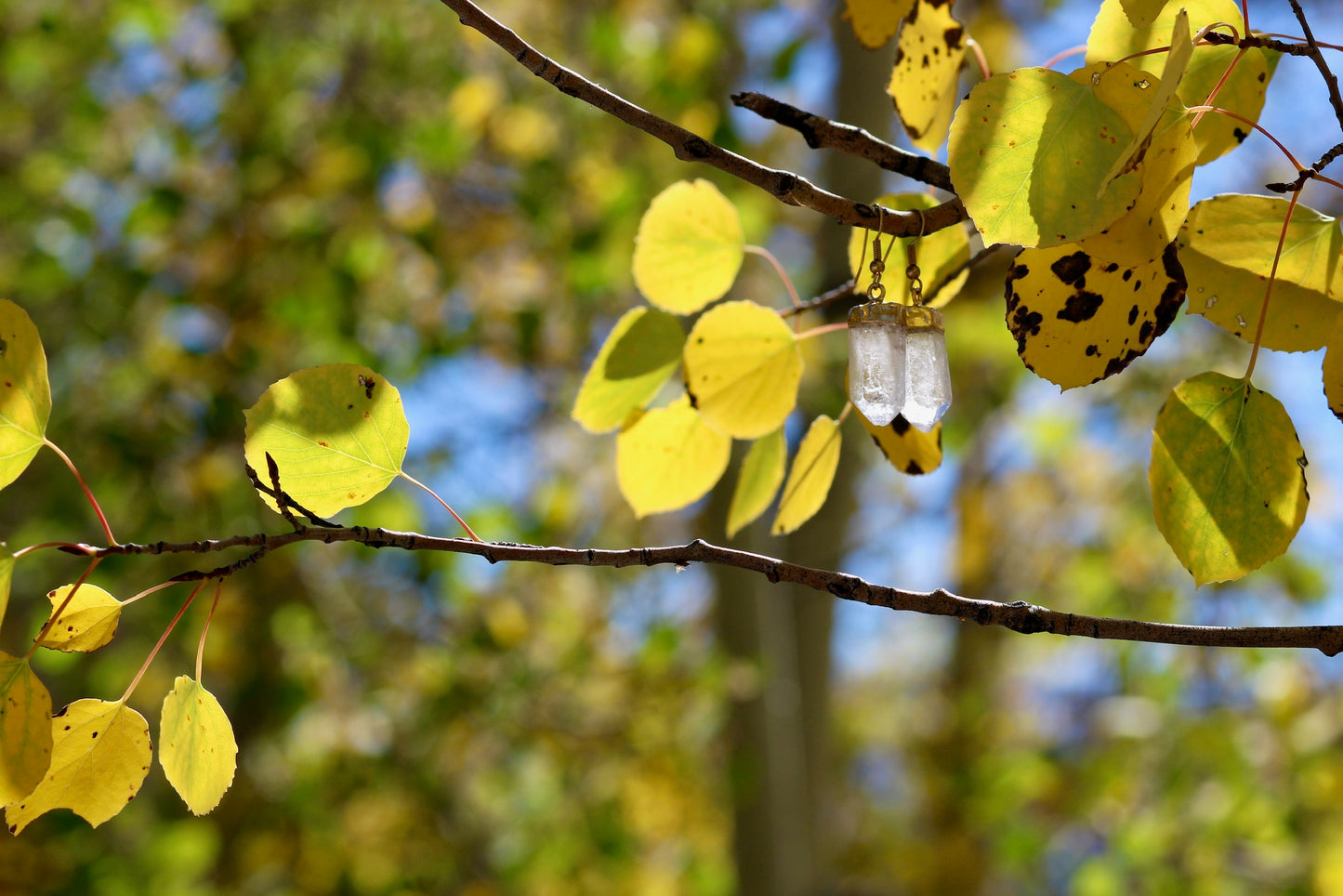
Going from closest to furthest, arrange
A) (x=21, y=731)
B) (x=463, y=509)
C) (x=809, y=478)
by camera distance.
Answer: (x=21, y=731), (x=809, y=478), (x=463, y=509)

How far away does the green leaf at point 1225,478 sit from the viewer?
22 cm

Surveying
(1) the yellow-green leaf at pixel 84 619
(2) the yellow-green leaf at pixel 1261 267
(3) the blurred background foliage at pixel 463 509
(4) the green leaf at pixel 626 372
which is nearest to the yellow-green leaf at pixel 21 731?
(1) the yellow-green leaf at pixel 84 619

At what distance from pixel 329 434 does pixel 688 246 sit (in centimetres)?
14

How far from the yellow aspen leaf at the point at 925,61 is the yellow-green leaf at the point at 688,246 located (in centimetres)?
6

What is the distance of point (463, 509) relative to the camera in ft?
4.21

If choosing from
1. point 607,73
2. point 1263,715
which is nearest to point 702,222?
point 607,73

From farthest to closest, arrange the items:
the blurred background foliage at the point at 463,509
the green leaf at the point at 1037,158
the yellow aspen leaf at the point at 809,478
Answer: the blurred background foliage at the point at 463,509, the yellow aspen leaf at the point at 809,478, the green leaf at the point at 1037,158

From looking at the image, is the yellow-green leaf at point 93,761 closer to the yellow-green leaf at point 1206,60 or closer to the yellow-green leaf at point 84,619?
the yellow-green leaf at point 84,619

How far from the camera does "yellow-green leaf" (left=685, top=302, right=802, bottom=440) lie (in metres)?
0.30

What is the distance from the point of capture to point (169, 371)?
114 cm

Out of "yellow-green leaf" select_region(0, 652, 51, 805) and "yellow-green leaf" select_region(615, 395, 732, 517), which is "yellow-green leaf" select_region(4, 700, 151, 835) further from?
"yellow-green leaf" select_region(615, 395, 732, 517)

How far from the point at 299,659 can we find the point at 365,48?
0.88m

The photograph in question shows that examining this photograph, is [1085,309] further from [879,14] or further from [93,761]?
[93,761]

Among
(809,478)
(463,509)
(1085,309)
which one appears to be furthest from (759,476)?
(463,509)
